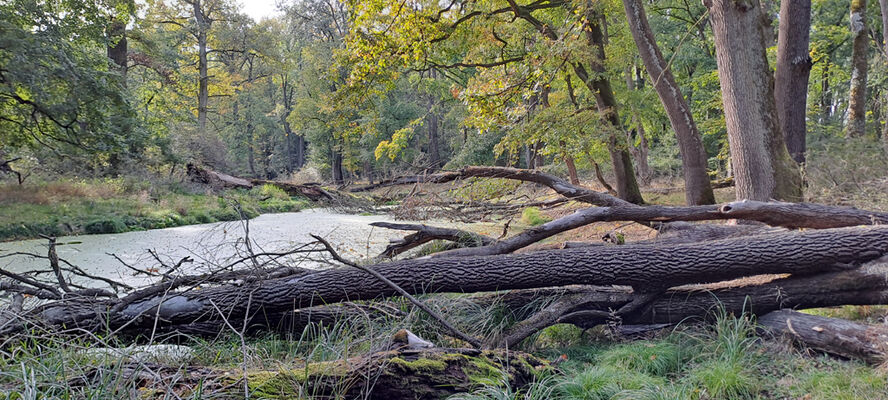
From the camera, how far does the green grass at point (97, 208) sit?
9391 mm

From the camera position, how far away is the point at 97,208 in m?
10.9

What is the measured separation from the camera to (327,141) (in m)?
30.4

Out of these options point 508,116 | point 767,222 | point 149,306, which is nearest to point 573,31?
point 508,116

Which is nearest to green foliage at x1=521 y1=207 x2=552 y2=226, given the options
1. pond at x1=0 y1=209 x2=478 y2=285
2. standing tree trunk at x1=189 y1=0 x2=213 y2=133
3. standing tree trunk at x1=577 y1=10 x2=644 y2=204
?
standing tree trunk at x1=577 y1=10 x2=644 y2=204

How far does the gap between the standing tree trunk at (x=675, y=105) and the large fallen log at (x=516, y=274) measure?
3253mm

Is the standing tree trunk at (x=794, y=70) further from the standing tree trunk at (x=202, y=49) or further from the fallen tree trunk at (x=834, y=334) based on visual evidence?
the standing tree trunk at (x=202, y=49)

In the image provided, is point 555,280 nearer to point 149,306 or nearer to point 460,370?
point 460,370

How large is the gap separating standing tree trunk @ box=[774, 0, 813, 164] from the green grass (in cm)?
794

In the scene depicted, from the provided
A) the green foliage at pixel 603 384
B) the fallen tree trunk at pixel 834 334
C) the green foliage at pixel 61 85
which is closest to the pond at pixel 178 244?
the green foliage at pixel 61 85

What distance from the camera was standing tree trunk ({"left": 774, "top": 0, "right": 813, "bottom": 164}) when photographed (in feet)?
21.1

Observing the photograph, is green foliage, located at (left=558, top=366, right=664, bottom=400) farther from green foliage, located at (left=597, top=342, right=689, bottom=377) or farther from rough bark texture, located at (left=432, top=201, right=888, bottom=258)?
rough bark texture, located at (left=432, top=201, right=888, bottom=258)

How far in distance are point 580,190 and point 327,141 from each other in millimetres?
26697

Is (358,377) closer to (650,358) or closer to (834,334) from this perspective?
(650,358)

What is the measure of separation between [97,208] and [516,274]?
37.6 ft
